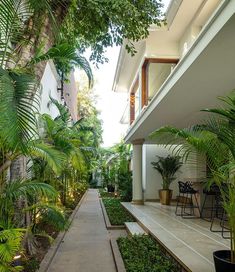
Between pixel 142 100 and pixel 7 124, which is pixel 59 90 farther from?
pixel 7 124

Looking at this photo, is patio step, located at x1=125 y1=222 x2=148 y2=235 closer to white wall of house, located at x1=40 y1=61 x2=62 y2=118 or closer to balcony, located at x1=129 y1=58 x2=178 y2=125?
white wall of house, located at x1=40 y1=61 x2=62 y2=118

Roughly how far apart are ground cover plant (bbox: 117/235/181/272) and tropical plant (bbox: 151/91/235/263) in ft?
5.45

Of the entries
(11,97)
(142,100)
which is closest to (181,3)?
(142,100)

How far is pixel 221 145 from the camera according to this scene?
405cm

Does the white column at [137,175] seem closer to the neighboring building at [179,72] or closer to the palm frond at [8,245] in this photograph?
the neighboring building at [179,72]

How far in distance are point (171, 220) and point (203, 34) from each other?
5817 millimetres

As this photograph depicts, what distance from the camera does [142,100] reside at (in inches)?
520

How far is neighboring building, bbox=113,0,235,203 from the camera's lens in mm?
4289

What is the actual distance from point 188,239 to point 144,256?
1.03m

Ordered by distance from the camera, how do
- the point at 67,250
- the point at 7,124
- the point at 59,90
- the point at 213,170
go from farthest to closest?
1. the point at 59,90
2. the point at 67,250
3. the point at 213,170
4. the point at 7,124

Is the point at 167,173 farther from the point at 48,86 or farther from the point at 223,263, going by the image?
the point at 223,263

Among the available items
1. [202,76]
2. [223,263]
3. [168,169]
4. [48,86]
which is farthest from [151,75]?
[223,263]

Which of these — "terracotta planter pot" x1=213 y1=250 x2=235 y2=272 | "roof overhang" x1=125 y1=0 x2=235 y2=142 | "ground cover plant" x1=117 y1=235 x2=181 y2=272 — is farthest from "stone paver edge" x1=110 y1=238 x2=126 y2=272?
"roof overhang" x1=125 y1=0 x2=235 y2=142

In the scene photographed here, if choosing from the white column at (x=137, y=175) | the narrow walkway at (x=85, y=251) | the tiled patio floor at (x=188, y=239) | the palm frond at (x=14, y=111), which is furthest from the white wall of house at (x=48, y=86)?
the palm frond at (x=14, y=111)
